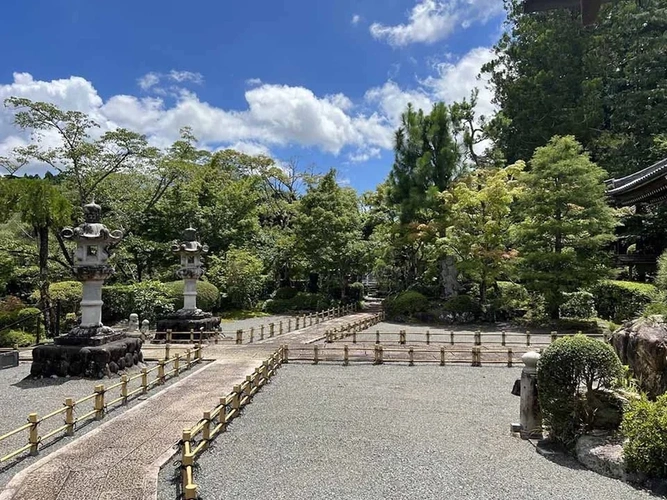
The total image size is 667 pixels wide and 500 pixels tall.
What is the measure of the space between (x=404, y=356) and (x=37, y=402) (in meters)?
9.17

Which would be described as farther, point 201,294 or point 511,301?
point 201,294

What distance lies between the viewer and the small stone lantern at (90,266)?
11.2m

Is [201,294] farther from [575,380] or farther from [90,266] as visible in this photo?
[575,380]

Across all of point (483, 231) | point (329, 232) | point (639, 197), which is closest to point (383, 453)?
point (639, 197)

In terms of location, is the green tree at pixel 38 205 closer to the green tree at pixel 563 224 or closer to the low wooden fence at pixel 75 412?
the low wooden fence at pixel 75 412

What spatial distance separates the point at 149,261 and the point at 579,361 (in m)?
24.8

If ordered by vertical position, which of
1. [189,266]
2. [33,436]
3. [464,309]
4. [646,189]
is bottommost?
[33,436]

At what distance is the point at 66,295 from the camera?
1809cm

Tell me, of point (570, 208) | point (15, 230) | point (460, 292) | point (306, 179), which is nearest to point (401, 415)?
point (570, 208)

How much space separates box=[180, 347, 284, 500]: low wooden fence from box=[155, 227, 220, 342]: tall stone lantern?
6.18m

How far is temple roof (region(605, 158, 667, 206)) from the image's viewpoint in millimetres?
15406

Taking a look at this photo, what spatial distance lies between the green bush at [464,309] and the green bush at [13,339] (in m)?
18.2

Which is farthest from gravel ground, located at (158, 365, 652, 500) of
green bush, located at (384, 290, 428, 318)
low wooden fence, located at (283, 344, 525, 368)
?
green bush, located at (384, 290, 428, 318)

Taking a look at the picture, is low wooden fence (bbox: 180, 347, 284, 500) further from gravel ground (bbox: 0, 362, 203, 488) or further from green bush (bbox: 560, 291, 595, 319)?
green bush (bbox: 560, 291, 595, 319)
